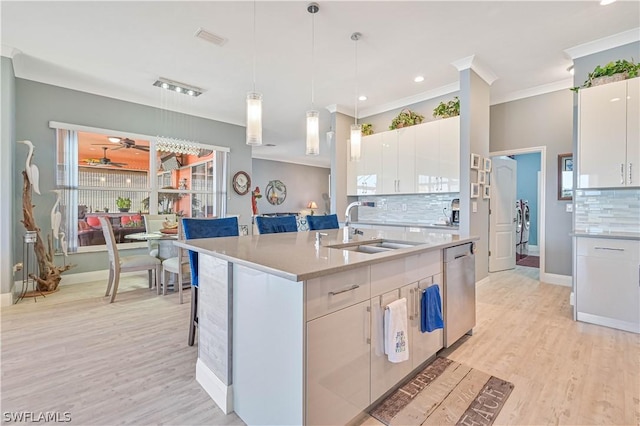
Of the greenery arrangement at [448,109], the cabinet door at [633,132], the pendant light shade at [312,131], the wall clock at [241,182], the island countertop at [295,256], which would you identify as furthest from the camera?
the wall clock at [241,182]

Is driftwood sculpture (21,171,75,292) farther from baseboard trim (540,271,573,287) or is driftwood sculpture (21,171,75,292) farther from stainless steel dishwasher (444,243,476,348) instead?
baseboard trim (540,271,573,287)

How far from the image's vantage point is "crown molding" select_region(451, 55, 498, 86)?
363 centimetres

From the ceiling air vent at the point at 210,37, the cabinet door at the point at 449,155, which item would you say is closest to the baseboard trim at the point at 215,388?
the ceiling air vent at the point at 210,37

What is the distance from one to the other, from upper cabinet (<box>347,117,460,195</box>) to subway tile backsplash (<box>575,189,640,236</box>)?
137 centimetres

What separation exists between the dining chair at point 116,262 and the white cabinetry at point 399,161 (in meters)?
3.63

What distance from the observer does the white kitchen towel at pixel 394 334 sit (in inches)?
63.5

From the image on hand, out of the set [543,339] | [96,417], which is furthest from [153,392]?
[543,339]

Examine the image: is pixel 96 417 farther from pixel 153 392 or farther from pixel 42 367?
pixel 42 367

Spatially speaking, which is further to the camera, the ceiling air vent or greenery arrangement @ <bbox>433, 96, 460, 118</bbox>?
greenery arrangement @ <bbox>433, 96, 460, 118</bbox>

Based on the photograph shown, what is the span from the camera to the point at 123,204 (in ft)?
16.4

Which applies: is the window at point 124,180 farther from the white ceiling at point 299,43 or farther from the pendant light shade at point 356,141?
the pendant light shade at point 356,141

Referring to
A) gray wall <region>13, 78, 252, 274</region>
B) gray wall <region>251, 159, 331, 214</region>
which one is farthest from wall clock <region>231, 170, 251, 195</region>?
gray wall <region>251, 159, 331, 214</region>

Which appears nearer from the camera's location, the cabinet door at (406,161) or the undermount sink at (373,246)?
the undermount sink at (373,246)

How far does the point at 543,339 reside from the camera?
257 centimetres
